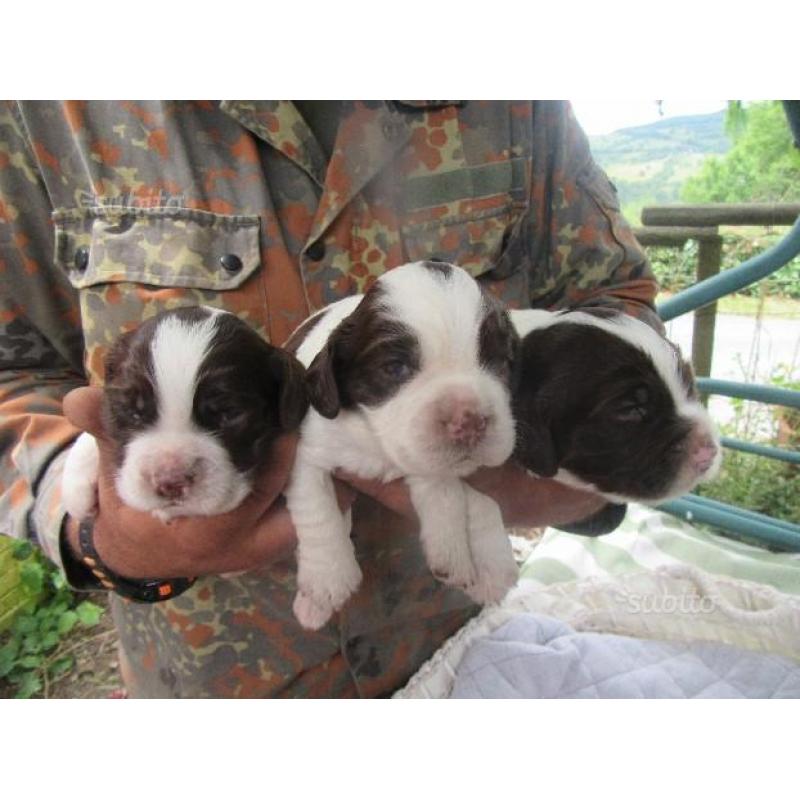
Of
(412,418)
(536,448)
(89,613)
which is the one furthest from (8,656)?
(536,448)

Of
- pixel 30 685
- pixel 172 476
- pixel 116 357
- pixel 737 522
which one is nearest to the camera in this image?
pixel 172 476

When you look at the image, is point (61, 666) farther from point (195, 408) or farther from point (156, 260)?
point (156, 260)

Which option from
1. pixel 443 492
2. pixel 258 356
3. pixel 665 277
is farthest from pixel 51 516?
pixel 665 277

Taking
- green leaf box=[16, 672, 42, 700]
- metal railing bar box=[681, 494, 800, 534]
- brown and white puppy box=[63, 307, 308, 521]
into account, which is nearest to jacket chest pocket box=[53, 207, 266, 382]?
brown and white puppy box=[63, 307, 308, 521]

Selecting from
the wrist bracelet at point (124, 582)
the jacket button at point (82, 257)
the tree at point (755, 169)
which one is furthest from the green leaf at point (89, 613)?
the tree at point (755, 169)

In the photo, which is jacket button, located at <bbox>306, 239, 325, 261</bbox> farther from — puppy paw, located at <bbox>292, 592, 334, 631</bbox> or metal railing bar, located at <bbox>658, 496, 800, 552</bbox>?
metal railing bar, located at <bbox>658, 496, 800, 552</bbox>

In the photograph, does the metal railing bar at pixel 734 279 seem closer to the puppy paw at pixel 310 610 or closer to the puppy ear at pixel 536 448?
the puppy ear at pixel 536 448
